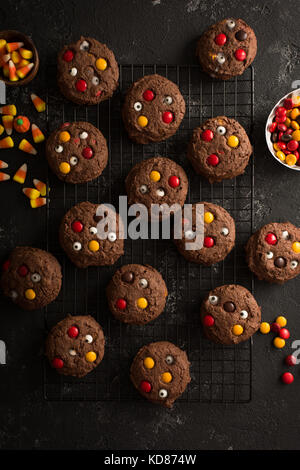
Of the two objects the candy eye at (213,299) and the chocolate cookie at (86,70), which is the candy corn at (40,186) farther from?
the candy eye at (213,299)

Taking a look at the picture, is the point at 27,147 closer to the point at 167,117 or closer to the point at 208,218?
the point at 167,117

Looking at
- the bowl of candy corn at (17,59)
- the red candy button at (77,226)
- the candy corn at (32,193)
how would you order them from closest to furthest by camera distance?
the red candy button at (77,226) → the bowl of candy corn at (17,59) → the candy corn at (32,193)

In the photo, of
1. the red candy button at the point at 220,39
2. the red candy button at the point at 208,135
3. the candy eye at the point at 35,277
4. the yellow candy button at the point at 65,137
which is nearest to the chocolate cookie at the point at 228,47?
the red candy button at the point at 220,39

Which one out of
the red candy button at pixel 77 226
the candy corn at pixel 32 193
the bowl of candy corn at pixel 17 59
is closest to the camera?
the red candy button at pixel 77 226

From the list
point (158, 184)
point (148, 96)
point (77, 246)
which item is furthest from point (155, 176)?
point (77, 246)

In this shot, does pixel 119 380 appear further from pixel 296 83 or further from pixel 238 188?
pixel 296 83

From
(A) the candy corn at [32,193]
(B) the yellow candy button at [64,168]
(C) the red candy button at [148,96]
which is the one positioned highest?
(C) the red candy button at [148,96]

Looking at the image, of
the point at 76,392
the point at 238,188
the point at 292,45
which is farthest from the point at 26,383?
the point at 292,45

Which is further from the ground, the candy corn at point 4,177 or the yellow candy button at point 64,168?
the yellow candy button at point 64,168
